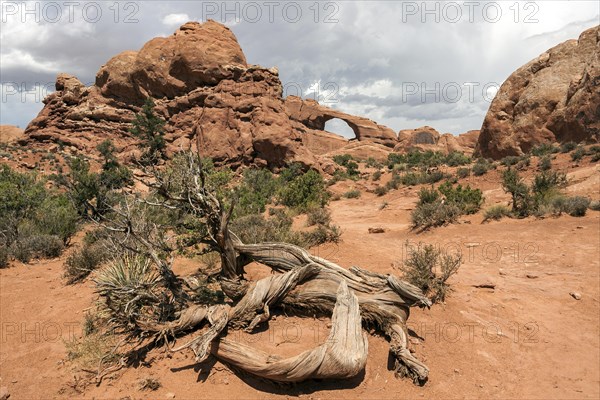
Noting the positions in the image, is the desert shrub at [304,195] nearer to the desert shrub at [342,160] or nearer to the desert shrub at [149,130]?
the desert shrub at [149,130]

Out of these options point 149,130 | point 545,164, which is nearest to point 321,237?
point 545,164

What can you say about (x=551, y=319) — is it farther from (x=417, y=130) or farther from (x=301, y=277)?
(x=417, y=130)

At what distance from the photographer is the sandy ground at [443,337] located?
11.6 feet

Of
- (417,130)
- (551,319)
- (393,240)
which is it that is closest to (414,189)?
(393,240)

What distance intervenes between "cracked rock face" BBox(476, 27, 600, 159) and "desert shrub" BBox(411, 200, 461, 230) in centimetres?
1589

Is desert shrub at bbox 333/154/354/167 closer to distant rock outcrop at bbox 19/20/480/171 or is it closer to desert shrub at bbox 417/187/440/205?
distant rock outcrop at bbox 19/20/480/171

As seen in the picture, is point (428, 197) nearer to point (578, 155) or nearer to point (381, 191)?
point (381, 191)

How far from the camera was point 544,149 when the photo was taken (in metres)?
21.5

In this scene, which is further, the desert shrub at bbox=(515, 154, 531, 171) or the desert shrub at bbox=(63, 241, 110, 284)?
the desert shrub at bbox=(515, 154, 531, 171)

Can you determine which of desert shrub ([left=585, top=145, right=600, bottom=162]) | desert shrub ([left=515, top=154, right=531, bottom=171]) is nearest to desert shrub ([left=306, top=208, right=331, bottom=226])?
desert shrub ([left=515, top=154, right=531, bottom=171])

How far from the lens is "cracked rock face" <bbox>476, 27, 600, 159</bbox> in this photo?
21.0 metres

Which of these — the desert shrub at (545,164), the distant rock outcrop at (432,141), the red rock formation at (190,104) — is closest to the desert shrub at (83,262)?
the desert shrub at (545,164)

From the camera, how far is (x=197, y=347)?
364 centimetres

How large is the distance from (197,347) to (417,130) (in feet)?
217
